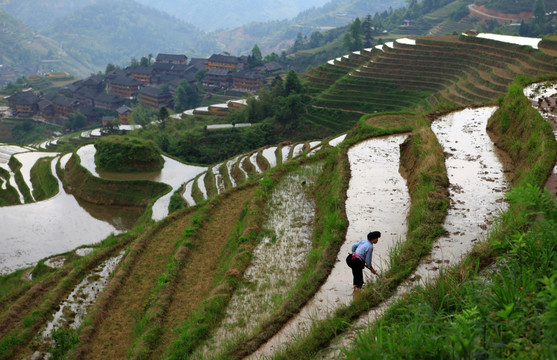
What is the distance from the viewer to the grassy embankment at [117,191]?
19.2 metres

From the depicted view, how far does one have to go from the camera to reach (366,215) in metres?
6.84

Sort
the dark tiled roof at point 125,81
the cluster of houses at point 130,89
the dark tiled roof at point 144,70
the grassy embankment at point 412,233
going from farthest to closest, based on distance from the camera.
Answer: the dark tiled roof at point 144,70
the dark tiled roof at point 125,81
the cluster of houses at point 130,89
the grassy embankment at point 412,233

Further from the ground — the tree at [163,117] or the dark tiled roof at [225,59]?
the dark tiled roof at [225,59]

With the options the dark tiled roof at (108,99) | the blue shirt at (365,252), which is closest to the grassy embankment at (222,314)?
the blue shirt at (365,252)

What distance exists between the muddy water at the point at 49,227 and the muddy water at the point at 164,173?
2.08 metres

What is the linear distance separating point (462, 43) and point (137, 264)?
Result: 3184 cm

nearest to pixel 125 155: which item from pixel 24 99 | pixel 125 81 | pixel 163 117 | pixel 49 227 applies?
pixel 49 227

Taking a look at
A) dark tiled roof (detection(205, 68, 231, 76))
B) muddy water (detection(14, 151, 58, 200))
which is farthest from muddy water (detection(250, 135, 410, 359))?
dark tiled roof (detection(205, 68, 231, 76))

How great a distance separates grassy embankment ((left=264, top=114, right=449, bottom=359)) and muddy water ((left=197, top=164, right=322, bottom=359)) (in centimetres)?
102

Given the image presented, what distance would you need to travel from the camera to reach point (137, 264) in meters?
8.48

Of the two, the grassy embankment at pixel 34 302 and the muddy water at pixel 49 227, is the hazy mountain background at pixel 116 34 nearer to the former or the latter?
the muddy water at pixel 49 227

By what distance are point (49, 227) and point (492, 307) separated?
15.8m

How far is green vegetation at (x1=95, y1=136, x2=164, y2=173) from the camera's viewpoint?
21469 millimetres

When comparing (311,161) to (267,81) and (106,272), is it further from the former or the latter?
(267,81)
